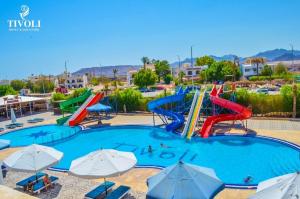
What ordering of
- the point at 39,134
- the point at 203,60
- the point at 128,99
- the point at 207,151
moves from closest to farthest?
the point at 207,151, the point at 39,134, the point at 128,99, the point at 203,60

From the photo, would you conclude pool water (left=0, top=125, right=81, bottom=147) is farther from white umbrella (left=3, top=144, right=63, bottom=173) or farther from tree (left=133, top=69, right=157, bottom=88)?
tree (left=133, top=69, right=157, bottom=88)

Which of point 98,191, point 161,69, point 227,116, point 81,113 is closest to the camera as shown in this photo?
point 98,191

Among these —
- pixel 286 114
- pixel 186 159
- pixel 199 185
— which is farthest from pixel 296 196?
pixel 286 114

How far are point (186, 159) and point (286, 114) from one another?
10.6 metres

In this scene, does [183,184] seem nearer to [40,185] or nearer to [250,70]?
[40,185]

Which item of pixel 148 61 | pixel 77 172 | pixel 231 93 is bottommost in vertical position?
pixel 77 172

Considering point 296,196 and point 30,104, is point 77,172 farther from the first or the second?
point 30,104

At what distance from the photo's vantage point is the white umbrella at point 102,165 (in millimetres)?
9028

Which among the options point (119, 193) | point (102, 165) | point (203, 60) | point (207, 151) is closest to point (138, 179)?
point (119, 193)

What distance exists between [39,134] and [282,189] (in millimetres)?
20710

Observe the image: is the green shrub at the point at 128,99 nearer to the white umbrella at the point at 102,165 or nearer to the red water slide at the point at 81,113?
the red water slide at the point at 81,113

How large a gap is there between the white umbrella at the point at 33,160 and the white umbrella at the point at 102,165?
1438mm

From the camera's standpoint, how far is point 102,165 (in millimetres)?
9344

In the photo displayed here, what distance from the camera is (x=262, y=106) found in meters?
21.8
